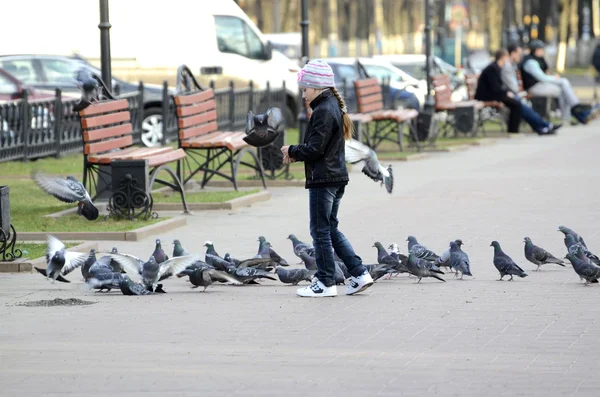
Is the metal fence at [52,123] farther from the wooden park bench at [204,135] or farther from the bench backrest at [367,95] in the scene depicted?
the wooden park bench at [204,135]

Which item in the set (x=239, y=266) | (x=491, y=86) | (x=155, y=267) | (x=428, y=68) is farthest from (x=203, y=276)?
(x=428, y=68)

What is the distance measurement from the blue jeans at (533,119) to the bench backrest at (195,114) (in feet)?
35.5

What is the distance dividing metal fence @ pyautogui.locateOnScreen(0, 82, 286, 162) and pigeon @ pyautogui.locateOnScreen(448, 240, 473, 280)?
9.67m

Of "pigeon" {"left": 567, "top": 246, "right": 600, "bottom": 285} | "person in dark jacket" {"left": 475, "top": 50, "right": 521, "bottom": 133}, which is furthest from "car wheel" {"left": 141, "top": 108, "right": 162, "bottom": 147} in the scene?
"pigeon" {"left": 567, "top": 246, "right": 600, "bottom": 285}

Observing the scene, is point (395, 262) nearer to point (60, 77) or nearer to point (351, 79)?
point (60, 77)

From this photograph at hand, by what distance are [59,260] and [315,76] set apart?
7.05 ft

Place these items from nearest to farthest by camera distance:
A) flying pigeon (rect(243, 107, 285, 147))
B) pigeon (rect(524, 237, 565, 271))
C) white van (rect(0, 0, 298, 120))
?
1. pigeon (rect(524, 237, 565, 271))
2. flying pigeon (rect(243, 107, 285, 147))
3. white van (rect(0, 0, 298, 120))

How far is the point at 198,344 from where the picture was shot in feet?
25.3

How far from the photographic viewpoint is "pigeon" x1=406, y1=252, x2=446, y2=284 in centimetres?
977

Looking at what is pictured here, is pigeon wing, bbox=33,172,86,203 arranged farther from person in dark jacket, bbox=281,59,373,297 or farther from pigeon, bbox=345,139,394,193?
person in dark jacket, bbox=281,59,373,297

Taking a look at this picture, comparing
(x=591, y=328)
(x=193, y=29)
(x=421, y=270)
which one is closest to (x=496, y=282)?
(x=421, y=270)

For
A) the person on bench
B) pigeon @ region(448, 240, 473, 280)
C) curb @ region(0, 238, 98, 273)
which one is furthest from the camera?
the person on bench

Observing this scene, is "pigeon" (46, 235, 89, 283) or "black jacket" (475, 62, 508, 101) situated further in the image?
"black jacket" (475, 62, 508, 101)

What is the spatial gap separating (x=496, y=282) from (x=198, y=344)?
2.88 metres
